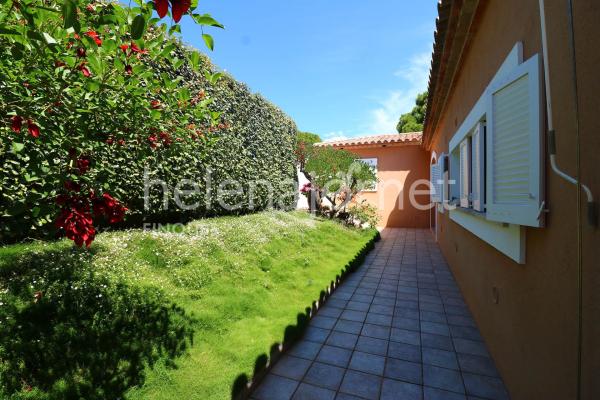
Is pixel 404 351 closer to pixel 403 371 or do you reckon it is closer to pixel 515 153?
pixel 403 371

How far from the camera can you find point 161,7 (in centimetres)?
102

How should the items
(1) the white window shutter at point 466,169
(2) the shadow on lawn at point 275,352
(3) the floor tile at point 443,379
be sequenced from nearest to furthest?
1. (2) the shadow on lawn at point 275,352
2. (3) the floor tile at point 443,379
3. (1) the white window shutter at point 466,169

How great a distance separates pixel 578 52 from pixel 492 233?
2089 millimetres

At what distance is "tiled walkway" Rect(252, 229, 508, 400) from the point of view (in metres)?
2.90

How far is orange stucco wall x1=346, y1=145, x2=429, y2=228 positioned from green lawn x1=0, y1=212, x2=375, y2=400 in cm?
869

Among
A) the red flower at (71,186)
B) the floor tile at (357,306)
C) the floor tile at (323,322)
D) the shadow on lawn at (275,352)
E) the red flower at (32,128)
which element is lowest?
the floor tile at (323,322)

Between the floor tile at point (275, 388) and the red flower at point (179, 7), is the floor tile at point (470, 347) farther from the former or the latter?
the red flower at point (179, 7)

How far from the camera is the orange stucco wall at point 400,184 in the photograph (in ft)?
47.5

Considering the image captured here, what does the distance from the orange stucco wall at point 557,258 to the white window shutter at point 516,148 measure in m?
0.12

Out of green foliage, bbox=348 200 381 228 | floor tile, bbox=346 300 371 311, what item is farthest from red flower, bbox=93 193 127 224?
green foliage, bbox=348 200 381 228

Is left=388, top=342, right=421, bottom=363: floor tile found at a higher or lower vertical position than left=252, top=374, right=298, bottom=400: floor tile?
higher

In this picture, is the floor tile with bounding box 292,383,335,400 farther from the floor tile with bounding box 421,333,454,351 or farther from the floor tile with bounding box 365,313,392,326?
the floor tile with bounding box 365,313,392,326

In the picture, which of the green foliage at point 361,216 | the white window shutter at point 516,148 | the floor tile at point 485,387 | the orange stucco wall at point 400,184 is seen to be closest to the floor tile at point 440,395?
the floor tile at point 485,387

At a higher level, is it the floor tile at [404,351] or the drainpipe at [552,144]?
the drainpipe at [552,144]
